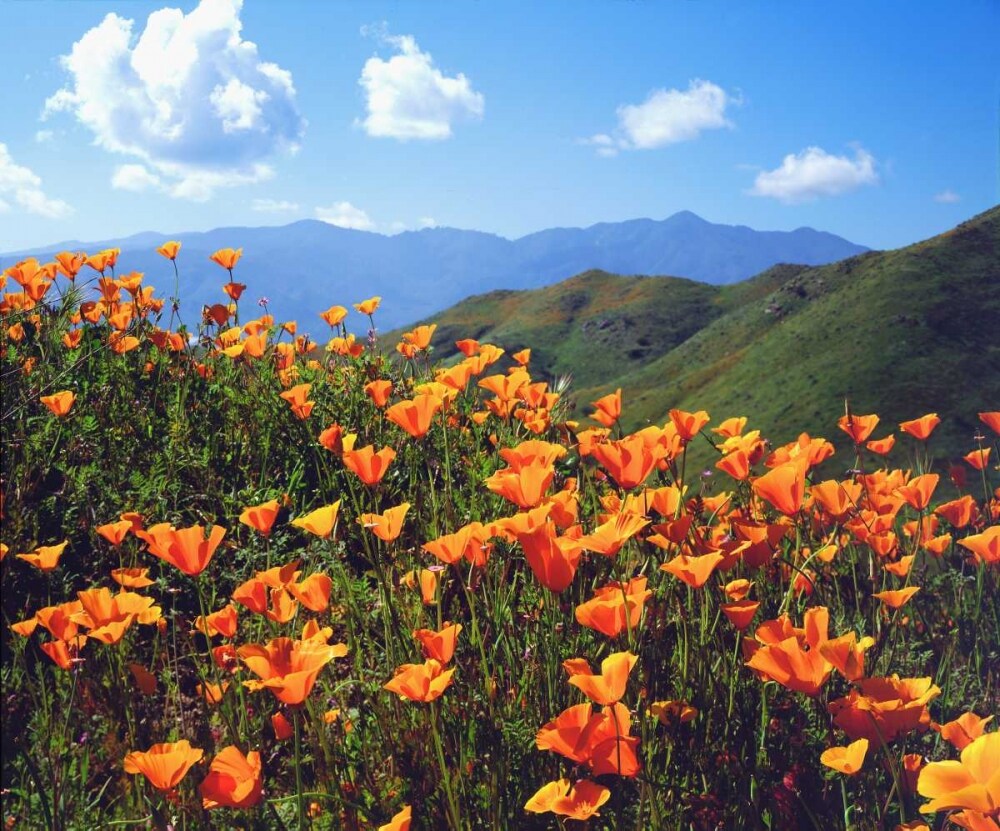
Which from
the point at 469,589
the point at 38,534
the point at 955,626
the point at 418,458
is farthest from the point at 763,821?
the point at 38,534

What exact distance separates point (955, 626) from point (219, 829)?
298 cm

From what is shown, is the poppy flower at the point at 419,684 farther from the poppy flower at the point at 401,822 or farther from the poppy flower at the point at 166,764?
the poppy flower at the point at 166,764

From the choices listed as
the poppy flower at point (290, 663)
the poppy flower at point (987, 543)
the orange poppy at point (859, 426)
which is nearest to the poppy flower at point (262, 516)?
the poppy flower at point (290, 663)

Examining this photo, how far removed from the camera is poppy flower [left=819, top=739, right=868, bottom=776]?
5.15 feet

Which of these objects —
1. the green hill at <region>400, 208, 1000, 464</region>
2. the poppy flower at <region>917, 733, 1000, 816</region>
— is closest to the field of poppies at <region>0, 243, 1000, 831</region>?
the poppy flower at <region>917, 733, 1000, 816</region>

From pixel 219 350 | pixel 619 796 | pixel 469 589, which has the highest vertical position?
pixel 219 350

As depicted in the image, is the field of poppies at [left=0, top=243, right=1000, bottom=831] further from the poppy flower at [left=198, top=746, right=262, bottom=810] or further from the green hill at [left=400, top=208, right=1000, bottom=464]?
the green hill at [left=400, top=208, right=1000, bottom=464]

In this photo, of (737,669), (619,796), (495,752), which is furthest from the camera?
(737,669)

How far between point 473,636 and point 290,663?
0.62 m

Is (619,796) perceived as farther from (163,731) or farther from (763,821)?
(163,731)

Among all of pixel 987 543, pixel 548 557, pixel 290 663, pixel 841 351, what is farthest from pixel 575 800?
pixel 841 351

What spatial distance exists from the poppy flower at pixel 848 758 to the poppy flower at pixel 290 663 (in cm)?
97

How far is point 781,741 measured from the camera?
90.0 inches

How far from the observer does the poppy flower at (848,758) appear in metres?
1.57
